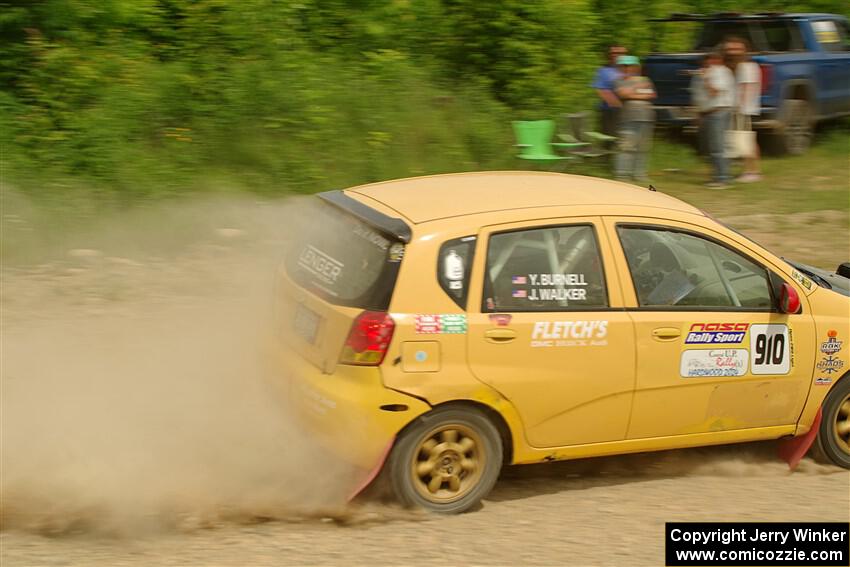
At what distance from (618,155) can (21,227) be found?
7256 millimetres

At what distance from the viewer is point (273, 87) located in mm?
12211

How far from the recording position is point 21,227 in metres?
10.1

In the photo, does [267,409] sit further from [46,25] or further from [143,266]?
[46,25]

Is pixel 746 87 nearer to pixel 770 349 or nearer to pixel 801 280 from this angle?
pixel 801 280

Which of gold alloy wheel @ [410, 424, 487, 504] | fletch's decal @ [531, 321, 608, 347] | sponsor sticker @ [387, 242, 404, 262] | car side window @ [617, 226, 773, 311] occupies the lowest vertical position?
gold alloy wheel @ [410, 424, 487, 504]

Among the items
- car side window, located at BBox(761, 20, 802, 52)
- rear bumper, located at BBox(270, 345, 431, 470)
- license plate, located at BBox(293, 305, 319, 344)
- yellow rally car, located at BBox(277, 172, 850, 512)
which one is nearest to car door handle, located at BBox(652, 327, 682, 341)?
yellow rally car, located at BBox(277, 172, 850, 512)

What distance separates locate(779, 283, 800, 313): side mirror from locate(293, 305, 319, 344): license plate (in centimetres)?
270

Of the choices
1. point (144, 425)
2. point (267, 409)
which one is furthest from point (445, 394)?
point (144, 425)

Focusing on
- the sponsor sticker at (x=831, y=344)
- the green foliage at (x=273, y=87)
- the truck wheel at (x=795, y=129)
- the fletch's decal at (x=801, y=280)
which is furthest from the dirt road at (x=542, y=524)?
the truck wheel at (x=795, y=129)

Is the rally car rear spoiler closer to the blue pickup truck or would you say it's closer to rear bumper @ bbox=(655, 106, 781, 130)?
rear bumper @ bbox=(655, 106, 781, 130)

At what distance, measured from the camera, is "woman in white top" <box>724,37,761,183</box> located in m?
13.8

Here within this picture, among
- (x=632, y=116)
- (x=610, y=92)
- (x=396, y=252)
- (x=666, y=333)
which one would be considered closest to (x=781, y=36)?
(x=610, y=92)

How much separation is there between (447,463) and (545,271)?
1.15 meters

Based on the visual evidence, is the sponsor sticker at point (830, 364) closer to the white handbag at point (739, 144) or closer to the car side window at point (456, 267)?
the car side window at point (456, 267)
